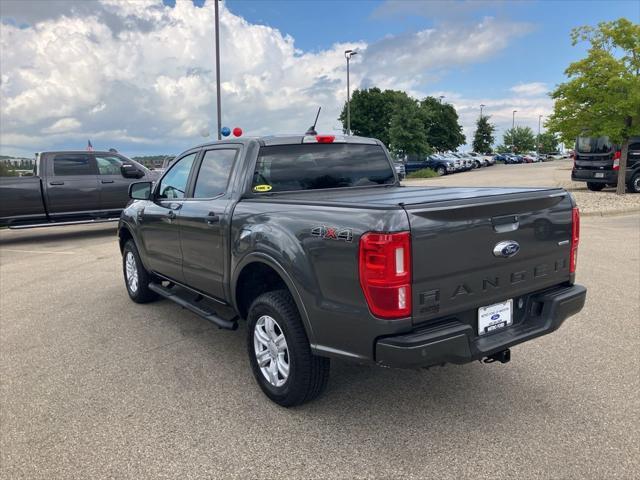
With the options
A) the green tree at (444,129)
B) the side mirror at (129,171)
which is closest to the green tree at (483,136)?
the green tree at (444,129)

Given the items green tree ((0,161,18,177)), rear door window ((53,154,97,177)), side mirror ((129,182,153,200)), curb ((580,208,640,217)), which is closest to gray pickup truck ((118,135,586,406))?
side mirror ((129,182,153,200))

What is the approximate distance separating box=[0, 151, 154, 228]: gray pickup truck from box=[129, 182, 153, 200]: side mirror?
275 inches

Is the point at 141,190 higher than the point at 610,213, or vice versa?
the point at 141,190

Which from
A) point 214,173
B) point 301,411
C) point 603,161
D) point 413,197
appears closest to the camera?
point 413,197

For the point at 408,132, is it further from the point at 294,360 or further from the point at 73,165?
the point at 294,360

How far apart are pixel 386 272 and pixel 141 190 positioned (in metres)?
3.82

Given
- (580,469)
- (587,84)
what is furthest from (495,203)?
(587,84)

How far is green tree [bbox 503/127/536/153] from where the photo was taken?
342ft

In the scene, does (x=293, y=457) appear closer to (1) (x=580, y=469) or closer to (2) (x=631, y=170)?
(1) (x=580, y=469)

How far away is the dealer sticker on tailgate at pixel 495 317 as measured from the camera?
3.01m

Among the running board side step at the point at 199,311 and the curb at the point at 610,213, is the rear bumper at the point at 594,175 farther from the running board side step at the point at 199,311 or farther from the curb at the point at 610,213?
the running board side step at the point at 199,311

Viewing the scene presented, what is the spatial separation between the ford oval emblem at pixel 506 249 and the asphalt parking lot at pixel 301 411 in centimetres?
105

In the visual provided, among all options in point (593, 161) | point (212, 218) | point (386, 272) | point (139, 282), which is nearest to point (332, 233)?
point (386, 272)

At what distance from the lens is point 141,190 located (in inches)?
221
